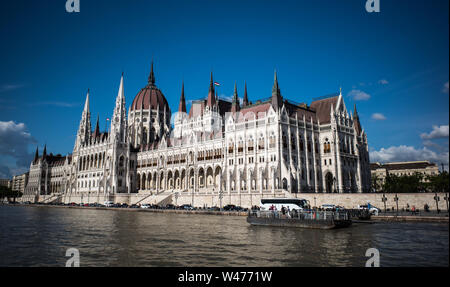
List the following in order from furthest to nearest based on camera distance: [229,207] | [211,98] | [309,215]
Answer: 1. [211,98]
2. [229,207]
3. [309,215]

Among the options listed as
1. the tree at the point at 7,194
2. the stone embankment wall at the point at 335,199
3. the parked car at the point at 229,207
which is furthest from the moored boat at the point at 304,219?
the tree at the point at 7,194

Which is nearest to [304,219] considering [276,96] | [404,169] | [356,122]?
[276,96]

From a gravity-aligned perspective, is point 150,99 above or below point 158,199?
above

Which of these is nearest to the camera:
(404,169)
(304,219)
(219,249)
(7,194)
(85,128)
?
(219,249)

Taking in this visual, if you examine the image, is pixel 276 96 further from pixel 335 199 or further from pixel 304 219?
pixel 304 219

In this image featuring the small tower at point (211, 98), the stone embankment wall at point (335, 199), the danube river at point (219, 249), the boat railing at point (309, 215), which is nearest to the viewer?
the danube river at point (219, 249)

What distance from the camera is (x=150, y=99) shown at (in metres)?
138

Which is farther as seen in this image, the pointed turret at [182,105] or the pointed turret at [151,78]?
the pointed turret at [151,78]

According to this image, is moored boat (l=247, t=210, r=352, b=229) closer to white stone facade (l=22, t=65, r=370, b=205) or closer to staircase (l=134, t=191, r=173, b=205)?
white stone facade (l=22, t=65, r=370, b=205)

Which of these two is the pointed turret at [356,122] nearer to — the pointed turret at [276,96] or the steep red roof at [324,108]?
the steep red roof at [324,108]

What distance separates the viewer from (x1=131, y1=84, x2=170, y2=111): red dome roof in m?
137

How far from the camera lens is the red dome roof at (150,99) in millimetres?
137087

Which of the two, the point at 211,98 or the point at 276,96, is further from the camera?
the point at 211,98
